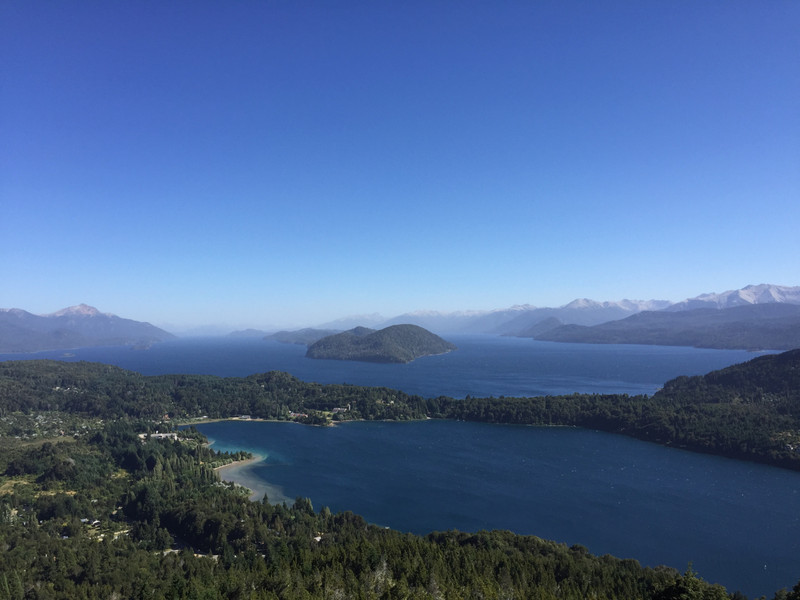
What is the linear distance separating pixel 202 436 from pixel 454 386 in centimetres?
5715

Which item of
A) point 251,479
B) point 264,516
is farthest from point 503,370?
point 264,516

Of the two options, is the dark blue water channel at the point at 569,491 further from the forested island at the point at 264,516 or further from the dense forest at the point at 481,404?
the forested island at the point at 264,516

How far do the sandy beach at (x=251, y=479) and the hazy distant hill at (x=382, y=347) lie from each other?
366 ft

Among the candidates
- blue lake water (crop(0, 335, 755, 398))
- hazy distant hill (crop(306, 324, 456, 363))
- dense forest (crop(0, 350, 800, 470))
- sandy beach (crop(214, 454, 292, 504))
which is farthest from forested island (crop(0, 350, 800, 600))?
hazy distant hill (crop(306, 324, 456, 363))

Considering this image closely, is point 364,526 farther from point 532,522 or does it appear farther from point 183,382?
point 183,382

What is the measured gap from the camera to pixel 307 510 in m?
35.4

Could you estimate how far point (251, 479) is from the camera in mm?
46312

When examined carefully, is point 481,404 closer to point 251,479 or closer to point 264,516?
point 251,479

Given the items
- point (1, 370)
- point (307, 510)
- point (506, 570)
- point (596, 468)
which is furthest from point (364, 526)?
point (1, 370)

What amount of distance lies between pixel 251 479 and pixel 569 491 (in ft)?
102

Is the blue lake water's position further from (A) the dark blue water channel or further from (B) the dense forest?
(A) the dark blue water channel

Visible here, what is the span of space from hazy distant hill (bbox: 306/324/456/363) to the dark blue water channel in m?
106

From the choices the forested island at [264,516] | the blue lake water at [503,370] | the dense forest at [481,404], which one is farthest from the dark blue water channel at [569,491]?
the blue lake water at [503,370]

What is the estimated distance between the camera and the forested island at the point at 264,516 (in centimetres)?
2208
